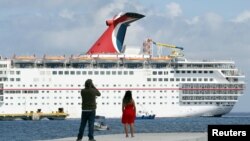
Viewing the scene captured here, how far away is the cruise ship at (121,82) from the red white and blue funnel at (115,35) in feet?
0.75

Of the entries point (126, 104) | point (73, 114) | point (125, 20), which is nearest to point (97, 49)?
point (125, 20)

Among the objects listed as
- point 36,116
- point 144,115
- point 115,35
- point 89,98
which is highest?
point 115,35

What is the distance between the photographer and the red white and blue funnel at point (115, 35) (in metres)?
90.6

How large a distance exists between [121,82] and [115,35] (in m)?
8.27

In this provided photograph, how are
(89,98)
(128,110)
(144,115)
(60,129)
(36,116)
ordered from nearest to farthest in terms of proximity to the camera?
1. (89,98)
2. (128,110)
3. (60,129)
4. (36,116)
5. (144,115)

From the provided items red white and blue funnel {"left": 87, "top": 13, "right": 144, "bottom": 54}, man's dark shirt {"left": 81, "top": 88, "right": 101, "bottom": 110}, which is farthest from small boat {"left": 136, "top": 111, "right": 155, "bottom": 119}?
man's dark shirt {"left": 81, "top": 88, "right": 101, "bottom": 110}

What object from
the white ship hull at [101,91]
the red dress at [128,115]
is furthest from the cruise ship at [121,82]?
the red dress at [128,115]

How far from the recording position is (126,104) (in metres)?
20.8

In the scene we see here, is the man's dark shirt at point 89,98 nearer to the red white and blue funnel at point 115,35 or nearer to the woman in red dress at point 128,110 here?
the woman in red dress at point 128,110

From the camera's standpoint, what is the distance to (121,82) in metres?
85.4

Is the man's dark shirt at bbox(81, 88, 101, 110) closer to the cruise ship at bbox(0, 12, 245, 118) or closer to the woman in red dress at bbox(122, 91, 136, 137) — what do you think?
the woman in red dress at bbox(122, 91, 136, 137)

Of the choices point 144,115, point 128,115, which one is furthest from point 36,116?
point 128,115

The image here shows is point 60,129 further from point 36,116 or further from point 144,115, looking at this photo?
point 144,115

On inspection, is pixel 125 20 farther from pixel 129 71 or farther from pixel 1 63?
pixel 1 63
